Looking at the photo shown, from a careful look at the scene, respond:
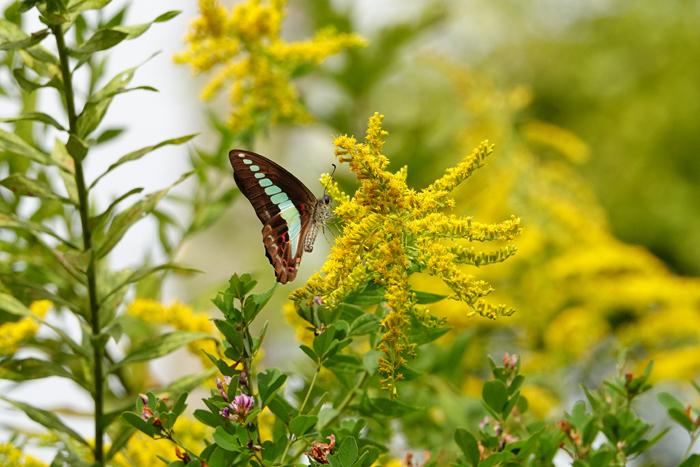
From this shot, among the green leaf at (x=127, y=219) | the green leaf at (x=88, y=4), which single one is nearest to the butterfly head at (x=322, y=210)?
the green leaf at (x=127, y=219)

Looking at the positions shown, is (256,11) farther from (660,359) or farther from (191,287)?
(191,287)

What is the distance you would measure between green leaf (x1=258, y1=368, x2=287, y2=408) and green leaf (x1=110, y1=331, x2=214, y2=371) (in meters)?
0.12

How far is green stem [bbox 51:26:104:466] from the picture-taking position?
0.38m

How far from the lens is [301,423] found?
0.97 ft

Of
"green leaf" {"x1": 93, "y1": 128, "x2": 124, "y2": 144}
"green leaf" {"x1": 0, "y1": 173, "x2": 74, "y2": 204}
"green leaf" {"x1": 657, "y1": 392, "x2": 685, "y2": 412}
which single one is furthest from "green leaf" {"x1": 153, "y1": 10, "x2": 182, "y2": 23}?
"green leaf" {"x1": 657, "y1": 392, "x2": 685, "y2": 412}

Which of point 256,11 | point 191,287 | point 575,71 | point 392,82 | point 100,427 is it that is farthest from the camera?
point 575,71

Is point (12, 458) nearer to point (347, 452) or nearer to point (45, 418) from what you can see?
point (45, 418)

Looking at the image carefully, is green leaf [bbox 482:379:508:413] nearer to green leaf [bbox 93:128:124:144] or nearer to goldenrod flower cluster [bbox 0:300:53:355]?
goldenrod flower cluster [bbox 0:300:53:355]

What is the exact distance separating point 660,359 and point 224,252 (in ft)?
4.09

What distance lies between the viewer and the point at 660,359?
3.36 feet

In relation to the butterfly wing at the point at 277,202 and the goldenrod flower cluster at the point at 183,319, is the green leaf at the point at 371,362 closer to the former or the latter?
the butterfly wing at the point at 277,202

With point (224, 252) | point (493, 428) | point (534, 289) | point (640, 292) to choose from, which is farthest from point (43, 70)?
point (224, 252)

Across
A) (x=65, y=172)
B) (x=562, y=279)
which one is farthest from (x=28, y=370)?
(x=562, y=279)

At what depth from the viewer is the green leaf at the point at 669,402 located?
38 cm
